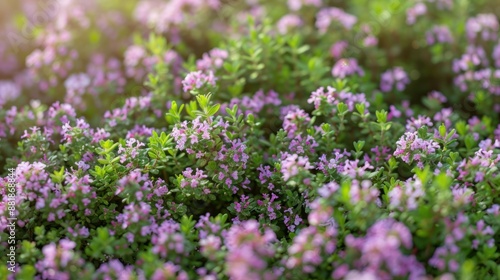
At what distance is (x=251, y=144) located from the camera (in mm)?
3330

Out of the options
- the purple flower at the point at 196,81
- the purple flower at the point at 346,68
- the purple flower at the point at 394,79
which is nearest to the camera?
the purple flower at the point at 196,81

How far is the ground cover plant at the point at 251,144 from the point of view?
2.52 metres

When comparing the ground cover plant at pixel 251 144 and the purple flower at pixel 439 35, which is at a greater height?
the purple flower at pixel 439 35

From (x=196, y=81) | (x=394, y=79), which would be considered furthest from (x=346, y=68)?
(x=196, y=81)

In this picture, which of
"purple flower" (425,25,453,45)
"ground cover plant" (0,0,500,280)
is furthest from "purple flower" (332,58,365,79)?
"purple flower" (425,25,453,45)

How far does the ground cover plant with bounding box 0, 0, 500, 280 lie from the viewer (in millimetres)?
2523

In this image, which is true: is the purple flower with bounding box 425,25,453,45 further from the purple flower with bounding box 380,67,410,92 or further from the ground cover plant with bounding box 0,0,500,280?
the purple flower with bounding box 380,67,410,92

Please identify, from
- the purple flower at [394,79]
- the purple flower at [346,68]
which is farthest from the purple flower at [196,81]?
the purple flower at [394,79]

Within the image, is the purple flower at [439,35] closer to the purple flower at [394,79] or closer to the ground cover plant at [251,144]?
the ground cover plant at [251,144]

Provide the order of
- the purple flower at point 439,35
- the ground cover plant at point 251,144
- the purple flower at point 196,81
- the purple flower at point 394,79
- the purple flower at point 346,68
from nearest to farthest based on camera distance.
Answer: the ground cover plant at point 251,144 → the purple flower at point 196,81 → the purple flower at point 346,68 → the purple flower at point 394,79 → the purple flower at point 439,35

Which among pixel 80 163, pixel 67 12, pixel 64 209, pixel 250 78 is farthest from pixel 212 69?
pixel 67 12

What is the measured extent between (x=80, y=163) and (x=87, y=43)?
1979 mm

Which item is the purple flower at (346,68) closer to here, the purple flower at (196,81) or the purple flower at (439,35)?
the purple flower at (439,35)

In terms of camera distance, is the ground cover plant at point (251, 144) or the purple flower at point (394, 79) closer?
the ground cover plant at point (251, 144)
